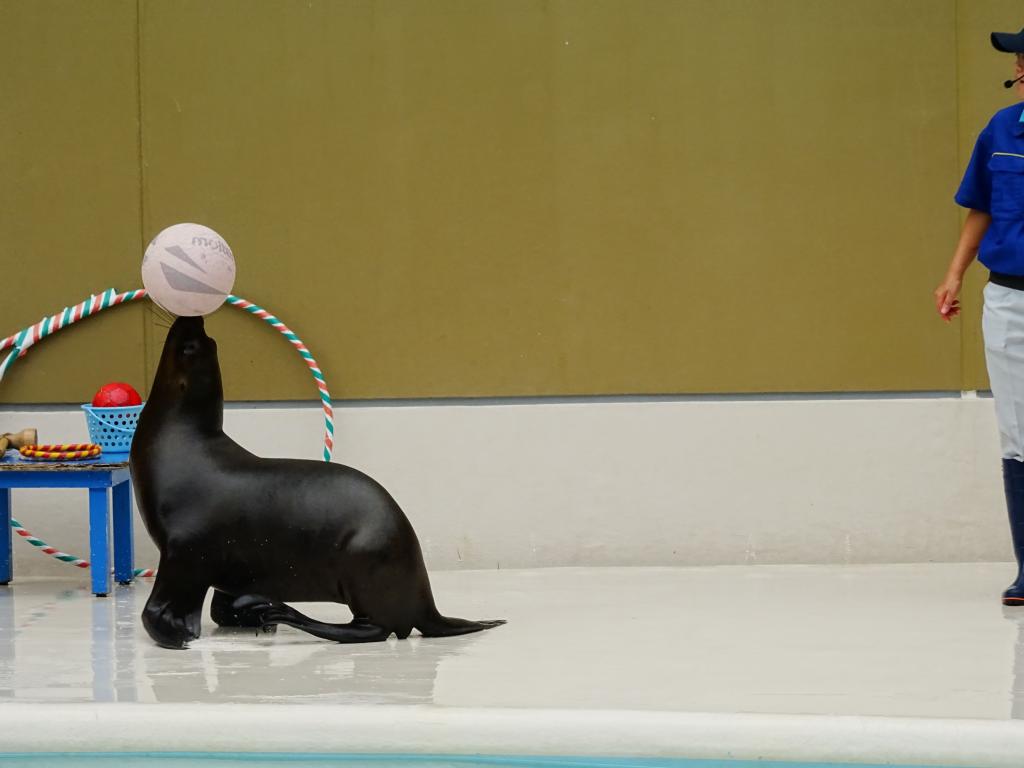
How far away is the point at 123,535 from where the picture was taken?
5.68 m

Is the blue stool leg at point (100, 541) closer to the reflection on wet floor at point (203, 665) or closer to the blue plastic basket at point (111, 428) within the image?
the blue plastic basket at point (111, 428)

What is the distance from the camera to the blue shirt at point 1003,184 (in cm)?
473

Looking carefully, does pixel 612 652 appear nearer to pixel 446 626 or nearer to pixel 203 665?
pixel 446 626

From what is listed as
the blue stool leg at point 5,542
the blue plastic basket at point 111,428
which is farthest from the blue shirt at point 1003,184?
the blue stool leg at point 5,542

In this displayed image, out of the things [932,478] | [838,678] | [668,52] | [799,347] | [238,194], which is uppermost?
[668,52]

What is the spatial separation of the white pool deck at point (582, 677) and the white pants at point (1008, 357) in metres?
0.60

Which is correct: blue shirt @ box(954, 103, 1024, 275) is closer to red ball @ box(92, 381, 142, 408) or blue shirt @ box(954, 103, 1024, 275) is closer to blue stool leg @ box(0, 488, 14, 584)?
red ball @ box(92, 381, 142, 408)

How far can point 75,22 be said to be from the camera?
233 inches

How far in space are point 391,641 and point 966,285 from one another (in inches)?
118

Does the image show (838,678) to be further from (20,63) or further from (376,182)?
(20,63)

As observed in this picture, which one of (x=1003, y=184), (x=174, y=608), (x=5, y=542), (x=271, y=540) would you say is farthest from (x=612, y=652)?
(x=5, y=542)

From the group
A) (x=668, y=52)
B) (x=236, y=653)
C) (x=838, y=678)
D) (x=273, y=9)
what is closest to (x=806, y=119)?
(x=668, y=52)

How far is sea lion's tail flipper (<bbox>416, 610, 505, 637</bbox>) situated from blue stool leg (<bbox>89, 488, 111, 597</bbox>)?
4.70 ft

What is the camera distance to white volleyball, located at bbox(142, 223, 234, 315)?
14.2 feet
